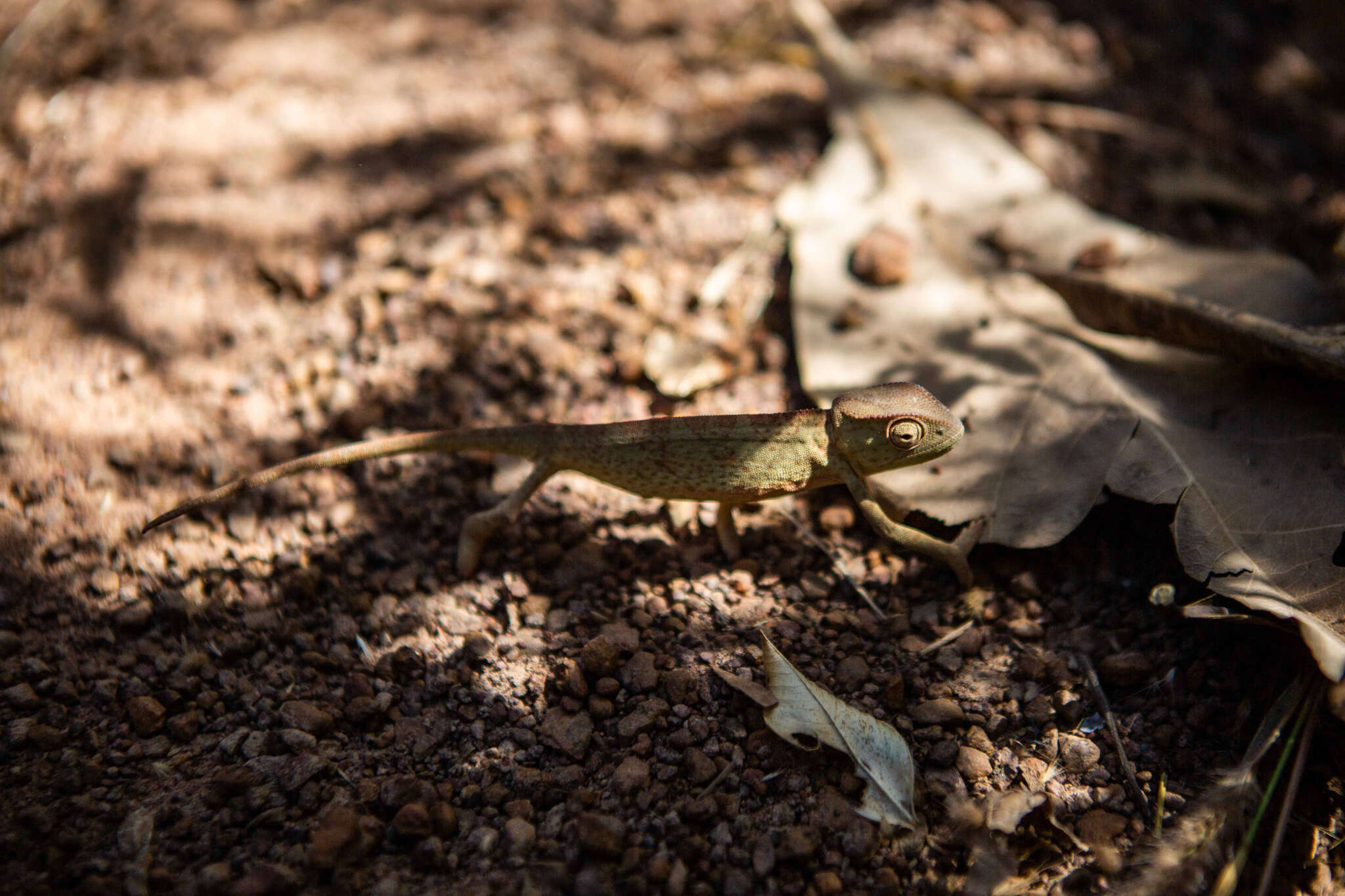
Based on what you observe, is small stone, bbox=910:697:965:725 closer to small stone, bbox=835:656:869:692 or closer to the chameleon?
small stone, bbox=835:656:869:692

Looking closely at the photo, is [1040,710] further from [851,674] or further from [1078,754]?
[851,674]

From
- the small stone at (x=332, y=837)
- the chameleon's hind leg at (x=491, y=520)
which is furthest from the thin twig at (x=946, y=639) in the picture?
the small stone at (x=332, y=837)

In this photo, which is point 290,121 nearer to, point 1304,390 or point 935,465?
point 935,465

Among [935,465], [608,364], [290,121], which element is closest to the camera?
[935,465]

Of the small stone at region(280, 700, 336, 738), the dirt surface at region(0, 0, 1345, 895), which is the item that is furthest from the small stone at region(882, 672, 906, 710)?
the small stone at region(280, 700, 336, 738)

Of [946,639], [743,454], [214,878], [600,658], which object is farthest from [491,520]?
[946,639]

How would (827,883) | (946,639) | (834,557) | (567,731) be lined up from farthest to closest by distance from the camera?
(834,557) < (946,639) < (567,731) < (827,883)

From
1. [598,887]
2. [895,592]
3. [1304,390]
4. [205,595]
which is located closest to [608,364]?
[895,592]
